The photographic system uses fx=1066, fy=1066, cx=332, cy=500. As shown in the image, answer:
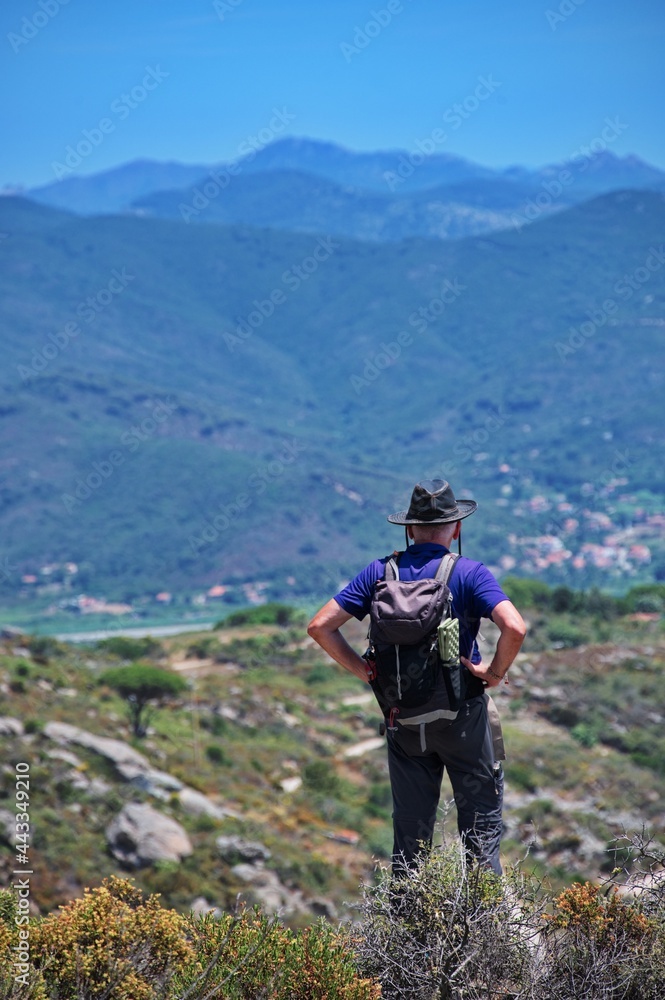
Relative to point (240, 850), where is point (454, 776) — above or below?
above

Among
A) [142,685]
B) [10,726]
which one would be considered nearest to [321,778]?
[142,685]

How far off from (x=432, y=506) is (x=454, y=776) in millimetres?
1132

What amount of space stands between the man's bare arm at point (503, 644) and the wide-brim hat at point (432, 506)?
0.52m

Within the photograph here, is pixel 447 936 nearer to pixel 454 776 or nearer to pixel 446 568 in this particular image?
pixel 454 776

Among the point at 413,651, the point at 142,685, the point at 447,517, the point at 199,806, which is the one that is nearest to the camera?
the point at 413,651

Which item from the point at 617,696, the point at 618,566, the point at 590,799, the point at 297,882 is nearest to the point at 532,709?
the point at 617,696

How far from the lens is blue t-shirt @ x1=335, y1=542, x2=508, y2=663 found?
425 centimetres

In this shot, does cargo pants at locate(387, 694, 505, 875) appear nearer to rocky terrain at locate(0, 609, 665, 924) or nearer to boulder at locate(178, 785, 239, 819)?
rocky terrain at locate(0, 609, 665, 924)

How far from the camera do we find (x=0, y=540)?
192250 millimetres

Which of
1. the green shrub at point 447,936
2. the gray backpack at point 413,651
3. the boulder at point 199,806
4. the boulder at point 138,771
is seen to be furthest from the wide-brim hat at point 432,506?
the boulder at point 138,771

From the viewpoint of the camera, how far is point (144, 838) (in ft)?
62.8

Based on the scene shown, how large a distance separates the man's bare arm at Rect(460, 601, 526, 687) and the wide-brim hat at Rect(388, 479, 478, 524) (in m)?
0.52

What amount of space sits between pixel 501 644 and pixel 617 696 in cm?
3174

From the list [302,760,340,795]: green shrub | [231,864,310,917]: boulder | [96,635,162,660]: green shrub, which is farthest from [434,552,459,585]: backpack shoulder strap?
[96,635,162,660]: green shrub
